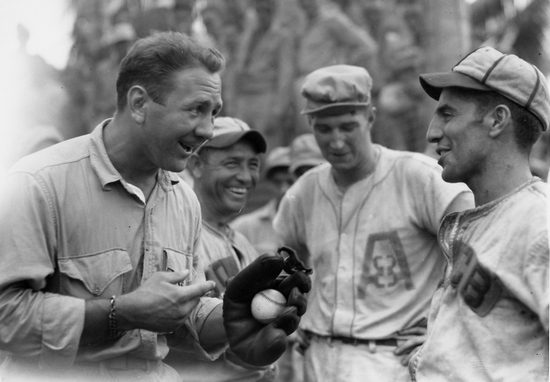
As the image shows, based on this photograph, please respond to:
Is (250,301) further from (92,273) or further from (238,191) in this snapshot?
(238,191)

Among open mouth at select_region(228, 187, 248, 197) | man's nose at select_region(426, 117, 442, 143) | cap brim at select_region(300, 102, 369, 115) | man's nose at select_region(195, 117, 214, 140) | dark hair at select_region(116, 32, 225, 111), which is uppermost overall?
dark hair at select_region(116, 32, 225, 111)

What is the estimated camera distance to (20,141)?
7.30m

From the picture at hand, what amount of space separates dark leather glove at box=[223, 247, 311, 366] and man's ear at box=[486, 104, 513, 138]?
1.01 metres

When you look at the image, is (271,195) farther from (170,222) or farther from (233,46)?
(170,222)

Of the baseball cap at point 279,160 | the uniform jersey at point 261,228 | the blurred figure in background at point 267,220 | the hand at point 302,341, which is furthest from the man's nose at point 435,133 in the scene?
the baseball cap at point 279,160

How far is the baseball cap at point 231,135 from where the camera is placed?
5.64 metres

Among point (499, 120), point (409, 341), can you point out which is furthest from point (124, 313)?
point (409, 341)

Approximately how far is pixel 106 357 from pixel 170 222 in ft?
2.26

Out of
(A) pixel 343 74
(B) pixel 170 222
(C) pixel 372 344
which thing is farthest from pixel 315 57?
(B) pixel 170 222

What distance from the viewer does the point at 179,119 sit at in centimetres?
383

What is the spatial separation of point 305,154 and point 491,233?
4839 millimetres

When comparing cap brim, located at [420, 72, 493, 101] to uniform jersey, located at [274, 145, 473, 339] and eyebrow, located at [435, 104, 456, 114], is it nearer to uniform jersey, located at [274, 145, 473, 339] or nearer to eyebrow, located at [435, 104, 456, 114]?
eyebrow, located at [435, 104, 456, 114]

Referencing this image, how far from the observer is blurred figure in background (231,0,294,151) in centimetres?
1204

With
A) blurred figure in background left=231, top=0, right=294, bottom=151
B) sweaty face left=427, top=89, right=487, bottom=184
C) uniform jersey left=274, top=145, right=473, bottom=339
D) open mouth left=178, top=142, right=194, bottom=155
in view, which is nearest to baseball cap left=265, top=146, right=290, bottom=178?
blurred figure in background left=231, top=0, right=294, bottom=151
